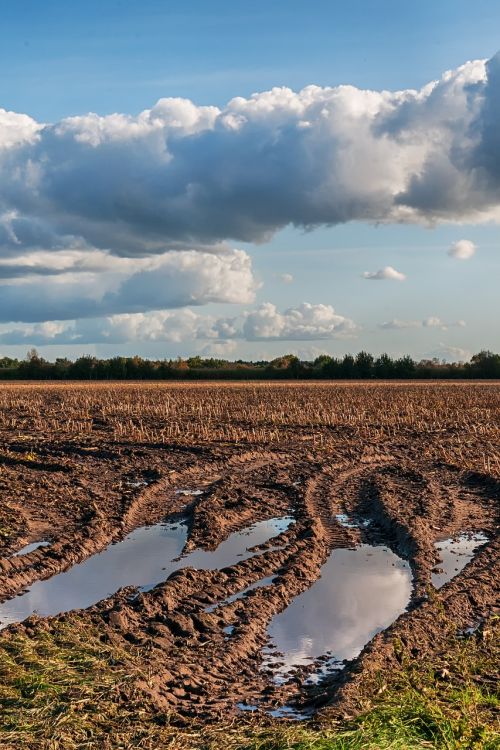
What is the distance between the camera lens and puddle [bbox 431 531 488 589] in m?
10.9

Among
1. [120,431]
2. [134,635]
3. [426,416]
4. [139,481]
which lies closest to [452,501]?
[139,481]

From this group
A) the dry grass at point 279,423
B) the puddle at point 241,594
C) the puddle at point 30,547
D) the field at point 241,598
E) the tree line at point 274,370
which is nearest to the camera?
the field at point 241,598

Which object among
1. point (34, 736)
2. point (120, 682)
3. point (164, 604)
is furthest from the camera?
point (164, 604)

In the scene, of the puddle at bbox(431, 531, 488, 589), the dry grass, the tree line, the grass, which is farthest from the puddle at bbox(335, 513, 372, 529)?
the tree line

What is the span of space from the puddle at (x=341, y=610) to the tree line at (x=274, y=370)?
85412 millimetres

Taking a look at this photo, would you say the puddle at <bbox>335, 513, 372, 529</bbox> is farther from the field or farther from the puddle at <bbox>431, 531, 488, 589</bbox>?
the puddle at <bbox>431, 531, 488, 589</bbox>

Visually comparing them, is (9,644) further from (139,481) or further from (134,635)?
(139,481)

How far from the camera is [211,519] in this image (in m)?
13.9

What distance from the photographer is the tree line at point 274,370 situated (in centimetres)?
9794

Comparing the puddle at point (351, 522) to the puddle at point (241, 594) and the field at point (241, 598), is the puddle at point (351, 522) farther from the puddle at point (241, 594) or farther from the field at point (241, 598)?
the puddle at point (241, 594)

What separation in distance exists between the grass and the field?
0.02 metres

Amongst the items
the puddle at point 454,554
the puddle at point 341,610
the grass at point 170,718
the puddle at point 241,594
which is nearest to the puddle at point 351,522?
the puddle at point 454,554

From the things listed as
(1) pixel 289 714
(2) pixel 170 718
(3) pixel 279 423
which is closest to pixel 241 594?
(1) pixel 289 714

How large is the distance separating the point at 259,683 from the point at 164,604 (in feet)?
6.90
